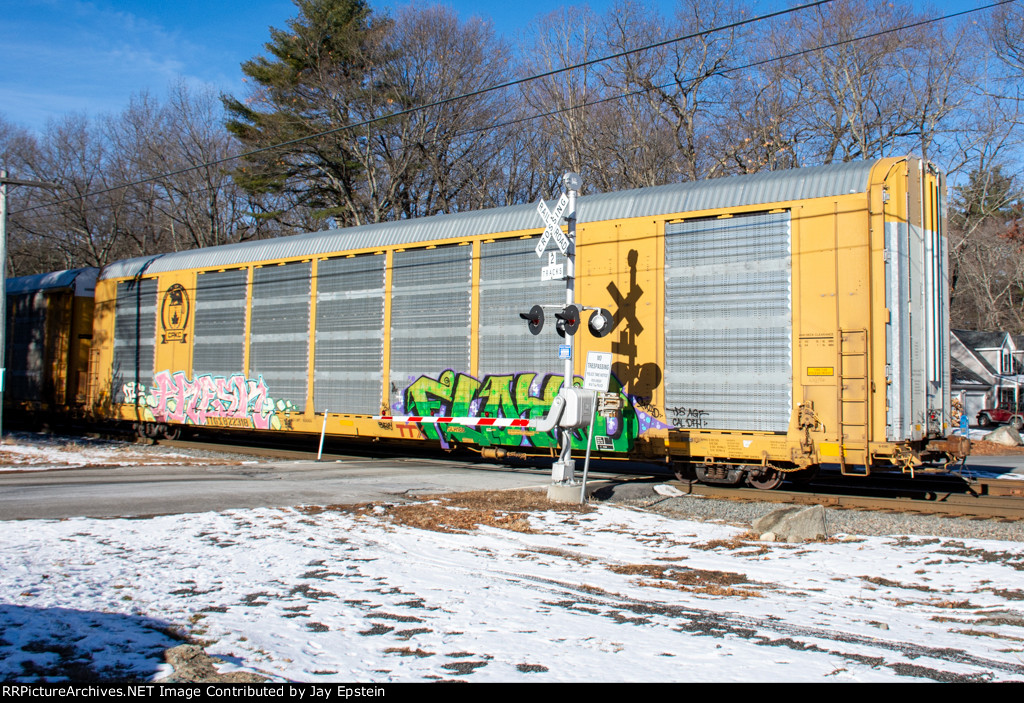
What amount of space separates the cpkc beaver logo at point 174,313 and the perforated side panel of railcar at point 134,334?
46 centimetres

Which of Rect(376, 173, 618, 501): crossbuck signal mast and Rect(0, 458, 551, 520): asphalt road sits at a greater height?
Rect(376, 173, 618, 501): crossbuck signal mast

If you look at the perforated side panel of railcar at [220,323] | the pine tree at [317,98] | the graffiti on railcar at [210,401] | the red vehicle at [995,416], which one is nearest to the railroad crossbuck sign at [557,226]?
the graffiti on railcar at [210,401]

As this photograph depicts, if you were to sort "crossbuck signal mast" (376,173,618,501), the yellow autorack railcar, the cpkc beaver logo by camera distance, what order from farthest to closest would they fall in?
the cpkc beaver logo
"crossbuck signal mast" (376,173,618,501)
the yellow autorack railcar

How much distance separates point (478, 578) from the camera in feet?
21.3

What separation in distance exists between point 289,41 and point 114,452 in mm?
23609

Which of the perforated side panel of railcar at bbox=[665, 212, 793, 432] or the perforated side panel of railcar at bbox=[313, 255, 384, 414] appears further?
the perforated side panel of railcar at bbox=[313, 255, 384, 414]

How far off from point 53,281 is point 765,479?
21019 mm

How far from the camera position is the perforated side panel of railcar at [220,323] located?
18.1 m

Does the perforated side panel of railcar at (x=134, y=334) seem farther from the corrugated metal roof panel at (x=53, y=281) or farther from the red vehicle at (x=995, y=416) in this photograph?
the red vehicle at (x=995, y=416)

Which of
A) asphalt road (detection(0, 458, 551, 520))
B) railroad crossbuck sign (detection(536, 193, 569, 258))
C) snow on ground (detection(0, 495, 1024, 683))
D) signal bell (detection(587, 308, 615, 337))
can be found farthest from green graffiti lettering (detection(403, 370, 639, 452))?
snow on ground (detection(0, 495, 1024, 683))

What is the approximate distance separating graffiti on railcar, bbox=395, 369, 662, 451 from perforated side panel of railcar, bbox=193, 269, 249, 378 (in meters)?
5.55

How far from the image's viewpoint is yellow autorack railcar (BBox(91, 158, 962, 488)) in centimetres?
1047

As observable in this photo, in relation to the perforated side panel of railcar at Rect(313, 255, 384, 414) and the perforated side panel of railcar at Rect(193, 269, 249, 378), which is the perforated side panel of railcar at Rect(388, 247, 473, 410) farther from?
the perforated side panel of railcar at Rect(193, 269, 249, 378)
